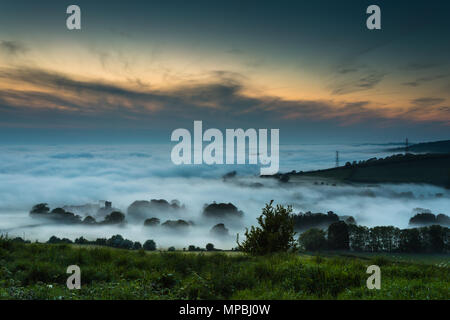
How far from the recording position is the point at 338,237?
135 ft

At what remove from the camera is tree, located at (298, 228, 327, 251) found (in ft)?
128

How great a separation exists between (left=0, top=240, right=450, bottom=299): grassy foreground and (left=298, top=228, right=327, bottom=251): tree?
86.9 feet

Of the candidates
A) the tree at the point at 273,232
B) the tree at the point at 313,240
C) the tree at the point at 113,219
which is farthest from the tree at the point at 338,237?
the tree at the point at 113,219

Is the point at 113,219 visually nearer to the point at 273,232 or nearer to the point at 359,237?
the point at 359,237

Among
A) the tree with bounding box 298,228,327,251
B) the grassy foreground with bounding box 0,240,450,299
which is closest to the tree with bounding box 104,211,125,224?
the tree with bounding box 298,228,327,251

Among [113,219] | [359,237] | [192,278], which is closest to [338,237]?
[359,237]

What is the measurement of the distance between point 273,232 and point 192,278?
809 centimetres

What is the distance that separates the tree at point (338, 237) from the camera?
38.9 meters

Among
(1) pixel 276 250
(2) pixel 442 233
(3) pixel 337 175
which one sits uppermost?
(3) pixel 337 175
